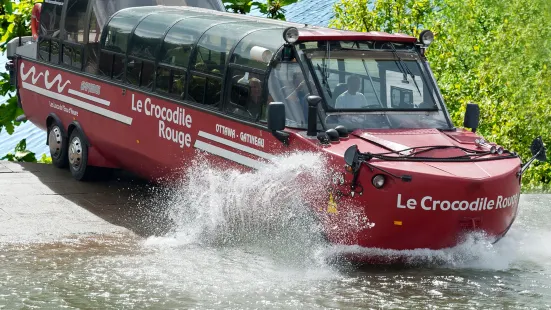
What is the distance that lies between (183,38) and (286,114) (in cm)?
263

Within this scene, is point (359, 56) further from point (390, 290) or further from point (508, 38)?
point (508, 38)

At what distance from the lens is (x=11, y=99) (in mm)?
22812

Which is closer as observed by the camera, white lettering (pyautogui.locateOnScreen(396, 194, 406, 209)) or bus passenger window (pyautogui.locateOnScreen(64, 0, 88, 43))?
white lettering (pyautogui.locateOnScreen(396, 194, 406, 209))

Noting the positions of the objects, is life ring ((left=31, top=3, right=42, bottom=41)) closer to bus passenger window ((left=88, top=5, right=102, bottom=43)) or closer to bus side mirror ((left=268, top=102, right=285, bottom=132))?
bus passenger window ((left=88, top=5, right=102, bottom=43))

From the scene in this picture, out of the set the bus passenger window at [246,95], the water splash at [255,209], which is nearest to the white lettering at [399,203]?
the water splash at [255,209]

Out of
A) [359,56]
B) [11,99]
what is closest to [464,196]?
[359,56]

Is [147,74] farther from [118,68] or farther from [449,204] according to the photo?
[449,204]

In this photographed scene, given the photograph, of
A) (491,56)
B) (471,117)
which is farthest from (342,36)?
(491,56)

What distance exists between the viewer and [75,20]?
16.5 meters

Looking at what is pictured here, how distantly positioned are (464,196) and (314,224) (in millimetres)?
1552

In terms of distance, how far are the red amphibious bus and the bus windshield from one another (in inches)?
0.6

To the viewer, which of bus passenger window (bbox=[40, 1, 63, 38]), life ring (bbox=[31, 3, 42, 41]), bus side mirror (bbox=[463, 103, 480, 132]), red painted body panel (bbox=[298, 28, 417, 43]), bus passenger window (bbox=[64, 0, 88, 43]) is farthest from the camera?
life ring (bbox=[31, 3, 42, 41])

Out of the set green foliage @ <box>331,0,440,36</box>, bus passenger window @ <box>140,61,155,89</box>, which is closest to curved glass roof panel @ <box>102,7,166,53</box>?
bus passenger window @ <box>140,61,155,89</box>

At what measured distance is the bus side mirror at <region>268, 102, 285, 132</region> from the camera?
11.5 m
